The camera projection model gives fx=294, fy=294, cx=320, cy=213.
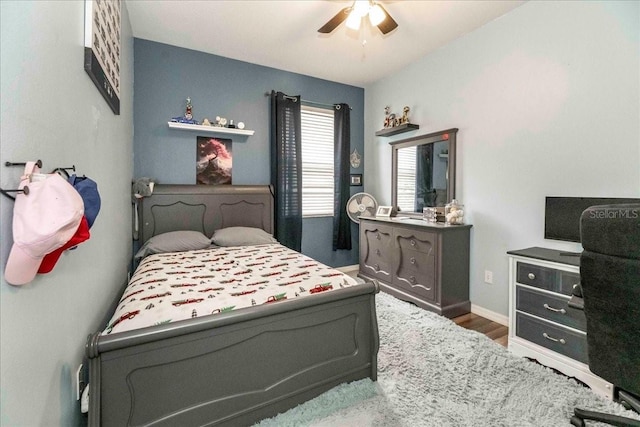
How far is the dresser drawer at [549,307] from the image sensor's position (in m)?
1.87

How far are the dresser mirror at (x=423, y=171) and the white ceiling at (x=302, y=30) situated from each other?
3.26ft

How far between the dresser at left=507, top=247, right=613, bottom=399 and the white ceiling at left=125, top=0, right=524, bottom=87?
2.18 meters

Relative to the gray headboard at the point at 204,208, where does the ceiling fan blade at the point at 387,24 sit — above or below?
above

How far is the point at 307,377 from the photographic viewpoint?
1583 mm

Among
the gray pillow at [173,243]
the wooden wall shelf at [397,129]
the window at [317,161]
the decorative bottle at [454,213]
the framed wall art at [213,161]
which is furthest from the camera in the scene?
the window at [317,161]

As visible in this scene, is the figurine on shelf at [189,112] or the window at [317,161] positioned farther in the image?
the window at [317,161]

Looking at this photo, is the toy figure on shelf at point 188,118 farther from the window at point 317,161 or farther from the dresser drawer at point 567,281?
the dresser drawer at point 567,281

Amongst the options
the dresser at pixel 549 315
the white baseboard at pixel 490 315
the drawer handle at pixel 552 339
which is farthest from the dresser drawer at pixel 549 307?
the white baseboard at pixel 490 315

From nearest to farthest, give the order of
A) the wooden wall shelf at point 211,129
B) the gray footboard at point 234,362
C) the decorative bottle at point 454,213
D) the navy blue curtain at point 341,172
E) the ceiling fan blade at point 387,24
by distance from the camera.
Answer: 1. the gray footboard at point 234,362
2. the ceiling fan blade at point 387,24
3. the decorative bottle at point 454,213
4. the wooden wall shelf at point 211,129
5. the navy blue curtain at point 341,172

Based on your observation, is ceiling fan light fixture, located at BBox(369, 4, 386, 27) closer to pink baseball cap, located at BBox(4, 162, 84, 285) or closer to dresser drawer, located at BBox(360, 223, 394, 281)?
dresser drawer, located at BBox(360, 223, 394, 281)

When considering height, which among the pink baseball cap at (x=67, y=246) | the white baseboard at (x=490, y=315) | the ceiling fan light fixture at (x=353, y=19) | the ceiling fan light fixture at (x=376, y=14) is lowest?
the white baseboard at (x=490, y=315)

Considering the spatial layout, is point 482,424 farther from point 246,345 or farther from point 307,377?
point 246,345

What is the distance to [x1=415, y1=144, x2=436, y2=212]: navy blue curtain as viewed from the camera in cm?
344

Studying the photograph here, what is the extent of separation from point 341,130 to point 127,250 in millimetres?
2962
